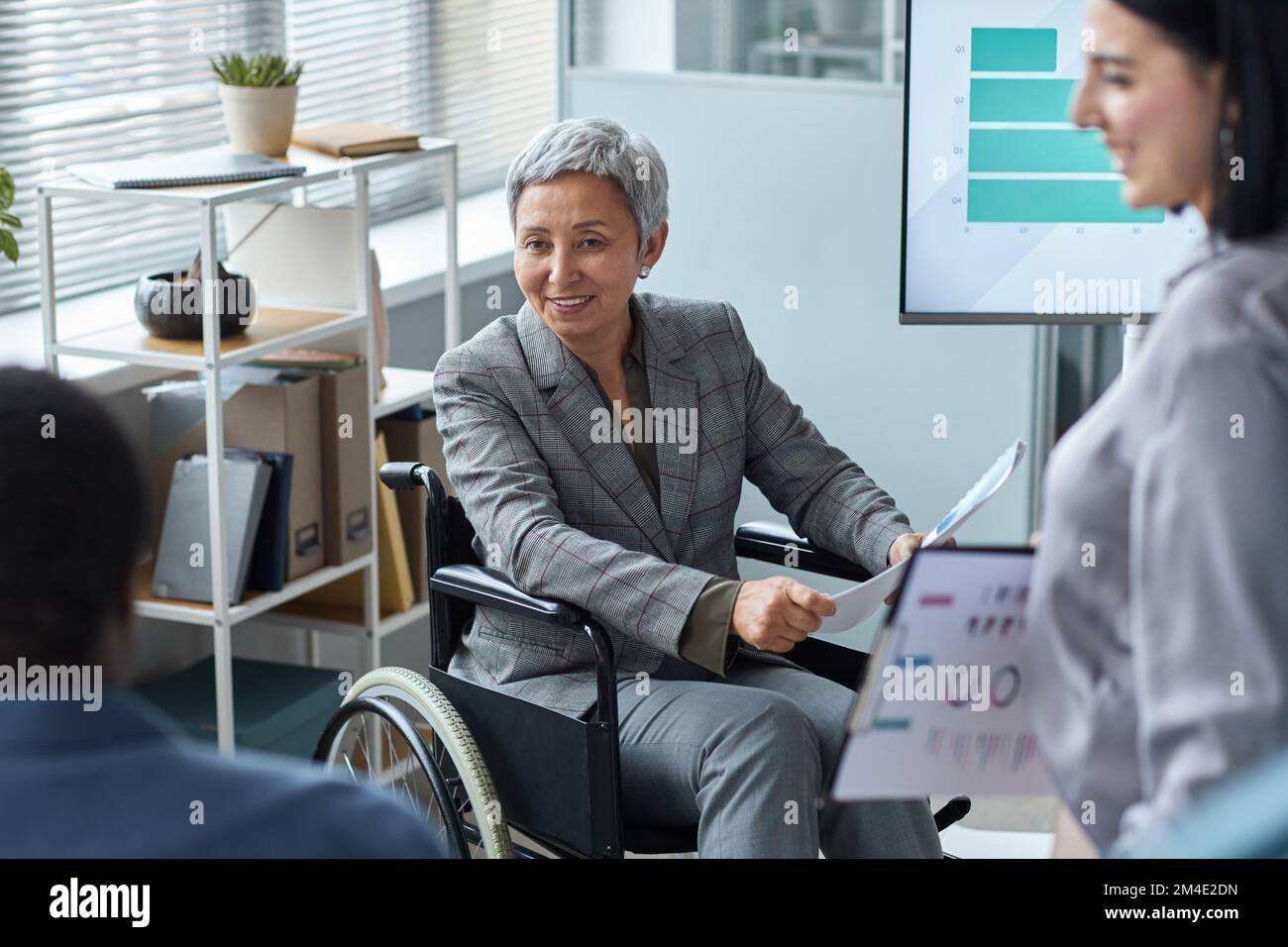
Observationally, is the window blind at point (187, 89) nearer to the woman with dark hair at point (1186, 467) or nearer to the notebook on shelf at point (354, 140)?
the notebook on shelf at point (354, 140)

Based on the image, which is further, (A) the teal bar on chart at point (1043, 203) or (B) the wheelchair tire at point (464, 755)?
(A) the teal bar on chart at point (1043, 203)

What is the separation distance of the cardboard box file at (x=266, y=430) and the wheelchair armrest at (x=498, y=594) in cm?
78

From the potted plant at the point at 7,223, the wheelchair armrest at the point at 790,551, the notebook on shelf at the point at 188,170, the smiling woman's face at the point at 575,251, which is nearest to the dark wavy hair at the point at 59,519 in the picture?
the smiling woman's face at the point at 575,251

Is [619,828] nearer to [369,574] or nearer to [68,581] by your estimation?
[68,581]

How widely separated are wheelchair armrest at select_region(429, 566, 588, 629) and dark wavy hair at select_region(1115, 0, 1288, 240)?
3.19ft

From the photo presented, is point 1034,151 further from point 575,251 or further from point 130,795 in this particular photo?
point 130,795

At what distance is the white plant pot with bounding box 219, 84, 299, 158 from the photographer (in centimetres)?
263

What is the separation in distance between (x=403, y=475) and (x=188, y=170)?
78 centimetres

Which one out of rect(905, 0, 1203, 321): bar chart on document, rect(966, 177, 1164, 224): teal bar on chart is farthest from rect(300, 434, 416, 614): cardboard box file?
rect(966, 177, 1164, 224): teal bar on chart

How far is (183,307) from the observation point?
2449 mm

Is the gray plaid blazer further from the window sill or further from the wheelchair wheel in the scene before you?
the window sill

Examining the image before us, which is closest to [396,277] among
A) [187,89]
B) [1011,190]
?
[187,89]

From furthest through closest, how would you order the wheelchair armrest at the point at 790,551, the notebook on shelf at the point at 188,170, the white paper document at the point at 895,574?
1. the notebook on shelf at the point at 188,170
2. the wheelchair armrest at the point at 790,551
3. the white paper document at the point at 895,574

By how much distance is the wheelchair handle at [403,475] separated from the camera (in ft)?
6.41
